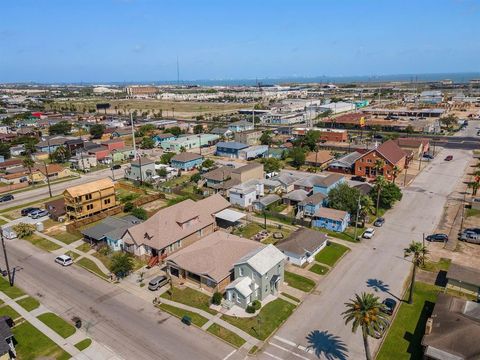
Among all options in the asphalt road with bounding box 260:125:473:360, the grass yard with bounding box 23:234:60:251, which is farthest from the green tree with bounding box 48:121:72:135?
the asphalt road with bounding box 260:125:473:360

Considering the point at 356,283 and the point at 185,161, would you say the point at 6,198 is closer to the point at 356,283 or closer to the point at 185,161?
the point at 185,161

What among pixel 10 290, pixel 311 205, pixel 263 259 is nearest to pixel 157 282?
pixel 263 259

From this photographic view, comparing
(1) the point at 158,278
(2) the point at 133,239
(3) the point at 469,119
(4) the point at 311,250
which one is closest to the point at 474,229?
(4) the point at 311,250

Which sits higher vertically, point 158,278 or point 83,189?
point 83,189

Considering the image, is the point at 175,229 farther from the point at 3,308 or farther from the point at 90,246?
the point at 3,308

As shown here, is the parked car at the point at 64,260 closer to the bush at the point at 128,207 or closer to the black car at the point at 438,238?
the bush at the point at 128,207

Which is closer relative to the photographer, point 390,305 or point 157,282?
point 390,305
